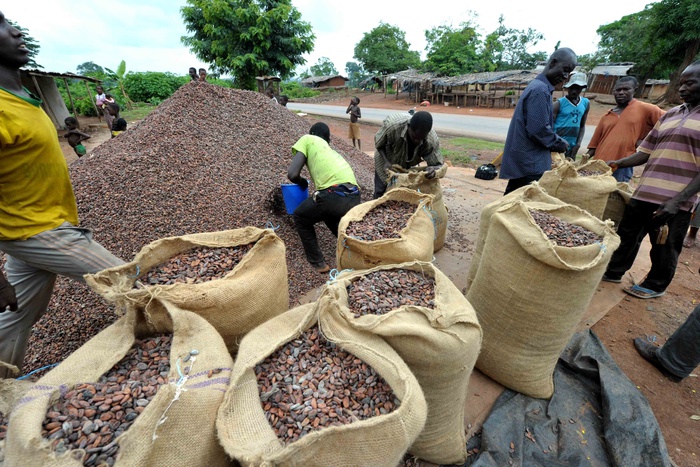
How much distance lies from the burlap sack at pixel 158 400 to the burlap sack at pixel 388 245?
1052 mm

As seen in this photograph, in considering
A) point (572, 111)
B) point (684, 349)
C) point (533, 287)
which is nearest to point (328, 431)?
point (533, 287)

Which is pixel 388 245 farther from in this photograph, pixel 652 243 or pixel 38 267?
pixel 652 243

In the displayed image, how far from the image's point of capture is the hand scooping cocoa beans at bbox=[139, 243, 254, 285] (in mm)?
1532

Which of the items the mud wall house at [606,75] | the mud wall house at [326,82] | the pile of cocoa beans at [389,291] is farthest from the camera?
the mud wall house at [326,82]

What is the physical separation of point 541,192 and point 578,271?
103cm

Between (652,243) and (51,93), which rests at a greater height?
(51,93)

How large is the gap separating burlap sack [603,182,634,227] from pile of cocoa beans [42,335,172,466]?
3.78m

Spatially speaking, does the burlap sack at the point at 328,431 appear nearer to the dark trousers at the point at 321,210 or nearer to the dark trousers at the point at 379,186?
the dark trousers at the point at 321,210

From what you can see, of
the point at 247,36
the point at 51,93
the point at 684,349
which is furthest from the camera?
the point at 247,36

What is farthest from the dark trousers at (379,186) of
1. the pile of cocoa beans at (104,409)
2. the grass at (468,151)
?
the grass at (468,151)

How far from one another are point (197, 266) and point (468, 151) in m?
9.16

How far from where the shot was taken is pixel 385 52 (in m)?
34.8

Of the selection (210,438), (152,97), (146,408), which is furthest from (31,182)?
(152,97)

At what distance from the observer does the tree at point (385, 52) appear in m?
34.2
